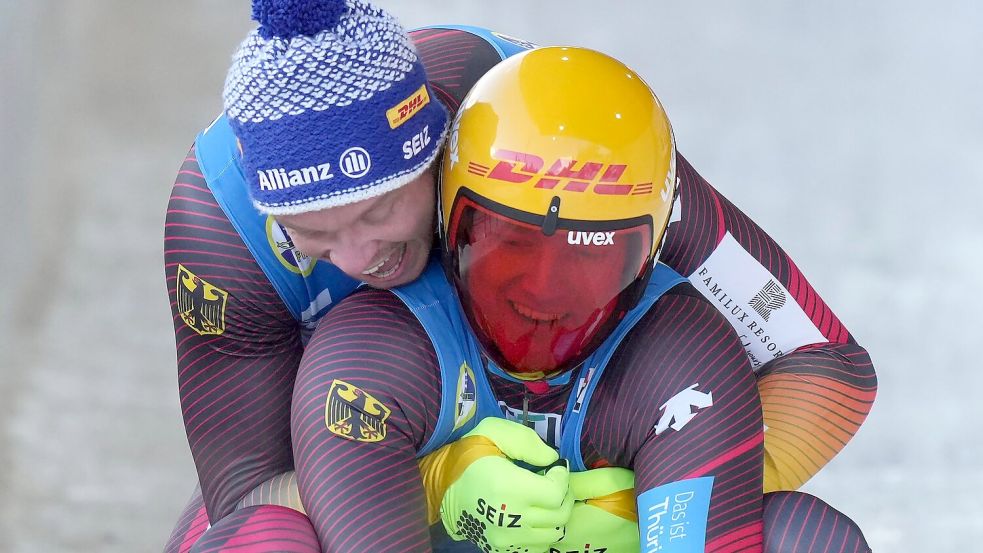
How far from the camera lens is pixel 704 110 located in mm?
4613

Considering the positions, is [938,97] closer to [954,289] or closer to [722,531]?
[954,289]

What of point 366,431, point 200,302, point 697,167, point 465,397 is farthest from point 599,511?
point 697,167

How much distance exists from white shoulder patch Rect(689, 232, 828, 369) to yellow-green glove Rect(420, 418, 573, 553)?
1.66 feet

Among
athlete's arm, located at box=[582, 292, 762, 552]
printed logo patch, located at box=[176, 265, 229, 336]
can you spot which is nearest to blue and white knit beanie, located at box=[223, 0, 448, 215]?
printed logo patch, located at box=[176, 265, 229, 336]

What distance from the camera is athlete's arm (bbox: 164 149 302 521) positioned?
7.55 ft

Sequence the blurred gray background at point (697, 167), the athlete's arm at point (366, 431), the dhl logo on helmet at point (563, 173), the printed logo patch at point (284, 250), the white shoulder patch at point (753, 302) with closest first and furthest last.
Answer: the dhl logo on helmet at point (563, 173) → the athlete's arm at point (366, 431) → the printed logo patch at point (284, 250) → the white shoulder patch at point (753, 302) → the blurred gray background at point (697, 167)

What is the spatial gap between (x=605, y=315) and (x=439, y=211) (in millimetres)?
310

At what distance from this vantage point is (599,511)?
7.10ft

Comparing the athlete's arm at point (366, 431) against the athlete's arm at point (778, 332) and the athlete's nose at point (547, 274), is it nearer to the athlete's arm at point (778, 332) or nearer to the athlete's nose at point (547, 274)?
the athlete's nose at point (547, 274)

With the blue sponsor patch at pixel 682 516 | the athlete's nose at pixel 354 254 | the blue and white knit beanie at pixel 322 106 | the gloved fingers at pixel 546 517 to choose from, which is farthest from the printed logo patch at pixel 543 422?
the blue and white knit beanie at pixel 322 106

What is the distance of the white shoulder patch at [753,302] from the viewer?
7.88ft

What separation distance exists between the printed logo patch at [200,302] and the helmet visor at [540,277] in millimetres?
518

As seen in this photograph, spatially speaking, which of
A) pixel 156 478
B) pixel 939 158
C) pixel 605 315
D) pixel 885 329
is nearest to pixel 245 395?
pixel 605 315

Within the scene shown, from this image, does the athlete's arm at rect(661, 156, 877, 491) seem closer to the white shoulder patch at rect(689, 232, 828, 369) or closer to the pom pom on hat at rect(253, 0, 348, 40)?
the white shoulder patch at rect(689, 232, 828, 369)
